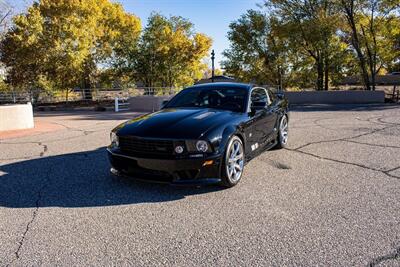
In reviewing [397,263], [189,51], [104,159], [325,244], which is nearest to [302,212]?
[325,244]

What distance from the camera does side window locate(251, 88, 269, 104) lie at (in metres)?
6.19

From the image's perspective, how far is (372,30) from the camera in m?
24.1

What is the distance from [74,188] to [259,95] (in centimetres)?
349

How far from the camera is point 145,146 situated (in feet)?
15.3

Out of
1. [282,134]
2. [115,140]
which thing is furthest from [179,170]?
[282,134]

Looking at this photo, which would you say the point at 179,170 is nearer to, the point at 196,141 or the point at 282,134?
the point at 196,141

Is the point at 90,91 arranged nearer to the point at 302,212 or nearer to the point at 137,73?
the point at 137,73

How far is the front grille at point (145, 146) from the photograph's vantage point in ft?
14.9

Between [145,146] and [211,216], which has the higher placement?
[145,146]

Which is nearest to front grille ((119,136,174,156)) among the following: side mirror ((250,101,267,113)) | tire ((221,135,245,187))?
tire ((221,135,245,187))

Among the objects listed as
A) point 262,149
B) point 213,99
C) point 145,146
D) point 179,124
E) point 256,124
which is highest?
point 213,99

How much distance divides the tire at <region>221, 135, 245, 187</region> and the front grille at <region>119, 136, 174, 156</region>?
0.74 meters

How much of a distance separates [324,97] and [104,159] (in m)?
18.4

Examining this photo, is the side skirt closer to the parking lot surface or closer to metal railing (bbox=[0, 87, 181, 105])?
the parking lot surface
